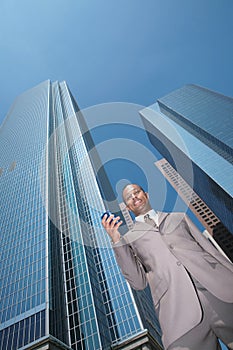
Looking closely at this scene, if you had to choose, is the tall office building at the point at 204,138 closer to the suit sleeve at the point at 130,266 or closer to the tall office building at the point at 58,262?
the tall office building at the point at 58,262

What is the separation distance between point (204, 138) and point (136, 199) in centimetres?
8896

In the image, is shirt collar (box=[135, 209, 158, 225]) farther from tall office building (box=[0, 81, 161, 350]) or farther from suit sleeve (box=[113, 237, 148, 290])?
tall office building (box=[0, 81, 161, 350])

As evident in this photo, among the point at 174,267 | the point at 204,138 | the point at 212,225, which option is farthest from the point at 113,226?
the point at 212,225

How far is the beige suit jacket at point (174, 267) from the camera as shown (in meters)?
2.67

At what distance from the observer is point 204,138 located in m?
86.4

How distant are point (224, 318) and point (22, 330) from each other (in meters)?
47.7

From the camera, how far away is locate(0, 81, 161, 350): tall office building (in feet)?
133

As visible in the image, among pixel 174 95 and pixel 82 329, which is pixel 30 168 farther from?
pixel 174 95

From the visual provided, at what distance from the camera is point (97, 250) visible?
195 feet

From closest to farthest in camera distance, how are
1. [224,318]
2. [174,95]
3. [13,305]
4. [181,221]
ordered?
[224,318] → [181,221] → [13,305] → [174,95]

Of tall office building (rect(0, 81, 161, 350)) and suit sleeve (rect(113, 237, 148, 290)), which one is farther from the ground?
tall office building (rect(0, 81, 161, 350))

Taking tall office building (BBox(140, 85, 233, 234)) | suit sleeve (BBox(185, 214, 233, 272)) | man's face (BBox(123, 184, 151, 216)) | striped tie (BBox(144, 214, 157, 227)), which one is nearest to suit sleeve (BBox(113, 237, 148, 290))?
striped tie (BBox(144, 214, 157, 227))

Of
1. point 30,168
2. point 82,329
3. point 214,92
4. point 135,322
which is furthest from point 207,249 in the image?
point 214,92

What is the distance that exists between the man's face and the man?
0.15m
